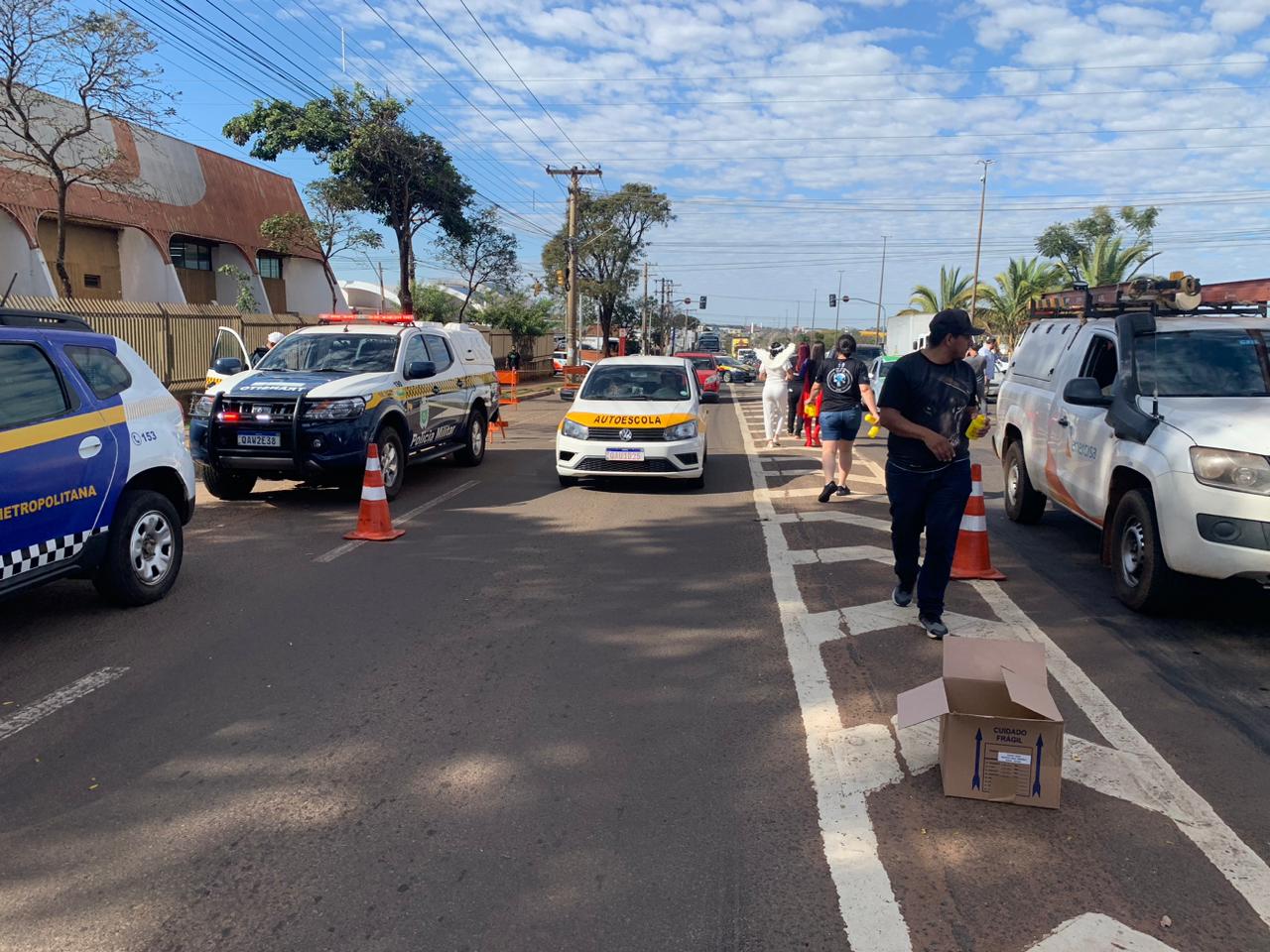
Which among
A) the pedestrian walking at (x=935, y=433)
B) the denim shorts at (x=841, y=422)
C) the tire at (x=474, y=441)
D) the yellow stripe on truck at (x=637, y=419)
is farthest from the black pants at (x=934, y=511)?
the tire at (x=474, y=441)

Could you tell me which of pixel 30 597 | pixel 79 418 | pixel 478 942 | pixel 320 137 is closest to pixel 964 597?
pixel 478 942

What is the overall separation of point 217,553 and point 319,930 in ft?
18.0

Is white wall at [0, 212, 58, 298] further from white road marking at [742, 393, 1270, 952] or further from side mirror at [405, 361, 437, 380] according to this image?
white road marking at [742, 393, 1270, 952]

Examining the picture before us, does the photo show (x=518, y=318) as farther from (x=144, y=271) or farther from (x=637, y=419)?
(x=637, y=419)

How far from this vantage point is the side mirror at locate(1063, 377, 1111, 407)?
646cm

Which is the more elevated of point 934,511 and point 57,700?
point 934,511

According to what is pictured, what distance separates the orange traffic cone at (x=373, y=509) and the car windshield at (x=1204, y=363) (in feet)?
19.9

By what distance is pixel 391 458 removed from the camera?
1009cm

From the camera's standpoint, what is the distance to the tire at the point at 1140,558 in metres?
5.75

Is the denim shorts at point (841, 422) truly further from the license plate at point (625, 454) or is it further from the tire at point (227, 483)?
the tire at point (227, 483)

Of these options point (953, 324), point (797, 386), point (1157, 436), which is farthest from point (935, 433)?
point (797, 386)

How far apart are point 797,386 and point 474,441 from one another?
7059 millimetres

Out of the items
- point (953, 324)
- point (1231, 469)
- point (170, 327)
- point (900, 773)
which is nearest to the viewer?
point (900, 773)

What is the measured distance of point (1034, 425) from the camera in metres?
8.38
